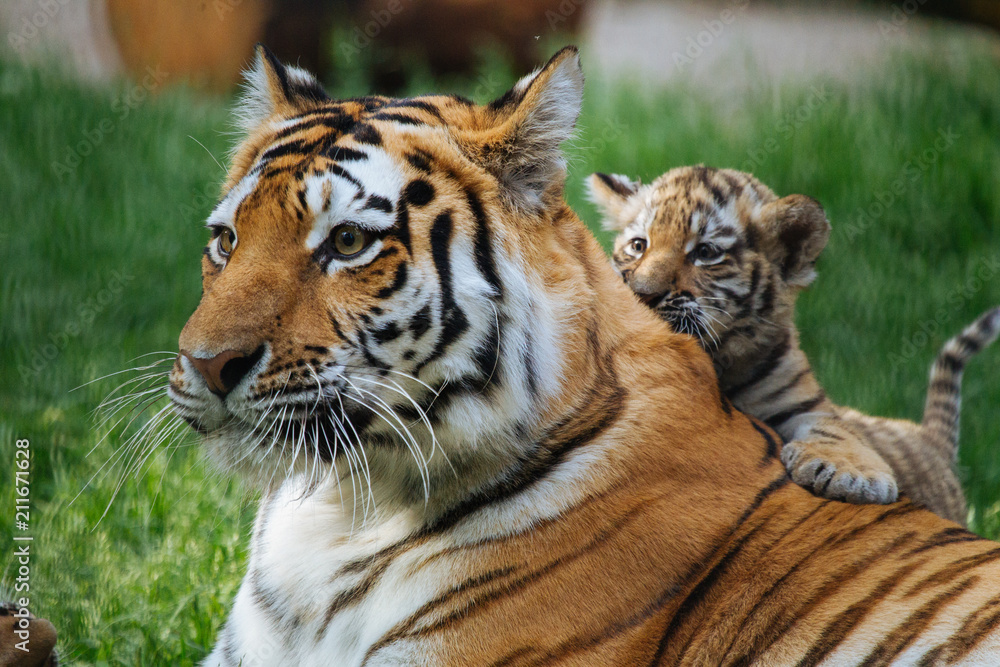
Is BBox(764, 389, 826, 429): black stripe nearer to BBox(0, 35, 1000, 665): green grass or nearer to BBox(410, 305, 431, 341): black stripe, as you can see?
BBox(0, 35, 1000, 665): green grass

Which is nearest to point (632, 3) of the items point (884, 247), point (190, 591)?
point (884, 247)

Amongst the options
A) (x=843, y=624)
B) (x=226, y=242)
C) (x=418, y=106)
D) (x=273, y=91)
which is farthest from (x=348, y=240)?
(x=843, y=624)

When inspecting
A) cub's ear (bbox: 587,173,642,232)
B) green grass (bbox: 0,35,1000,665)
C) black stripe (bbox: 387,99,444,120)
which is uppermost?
black stripe (bbox: 387,99,444,120)

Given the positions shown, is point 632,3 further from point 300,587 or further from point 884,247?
point 300,587

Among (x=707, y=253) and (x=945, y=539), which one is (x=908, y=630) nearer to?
(x=945, y=539)

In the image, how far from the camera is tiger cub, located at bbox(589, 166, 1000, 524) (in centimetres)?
284

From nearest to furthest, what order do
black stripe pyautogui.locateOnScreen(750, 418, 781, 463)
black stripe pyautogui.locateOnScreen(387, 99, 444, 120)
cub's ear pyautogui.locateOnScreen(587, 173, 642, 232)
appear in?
1. black stripe pyautogui.locateOnScreen(387, 99, 444, 120)
2. black stripe pyautogui.locateOnScreen(750, 418, 781, 463)
3. cub's ear pyautogui.locateOnScreen(587, 173, 642, 232)

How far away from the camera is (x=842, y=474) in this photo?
228 centimetres

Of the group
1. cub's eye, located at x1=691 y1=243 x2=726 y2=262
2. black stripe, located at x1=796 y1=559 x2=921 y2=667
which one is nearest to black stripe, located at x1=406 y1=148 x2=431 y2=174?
black stripe, located at x1=796 y1=559 x2=921 y2=667

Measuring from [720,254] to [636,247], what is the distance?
0.85 ft

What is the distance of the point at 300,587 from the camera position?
78.5 inches

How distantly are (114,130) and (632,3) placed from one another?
3990 millimetres

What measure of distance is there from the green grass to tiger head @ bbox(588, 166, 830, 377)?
47.6 inches

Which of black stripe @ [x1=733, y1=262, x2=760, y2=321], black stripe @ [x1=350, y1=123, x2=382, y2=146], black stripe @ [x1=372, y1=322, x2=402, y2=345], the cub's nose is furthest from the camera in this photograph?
black stripe @ [x1=733, y1=262, x2=760, y2=321]
